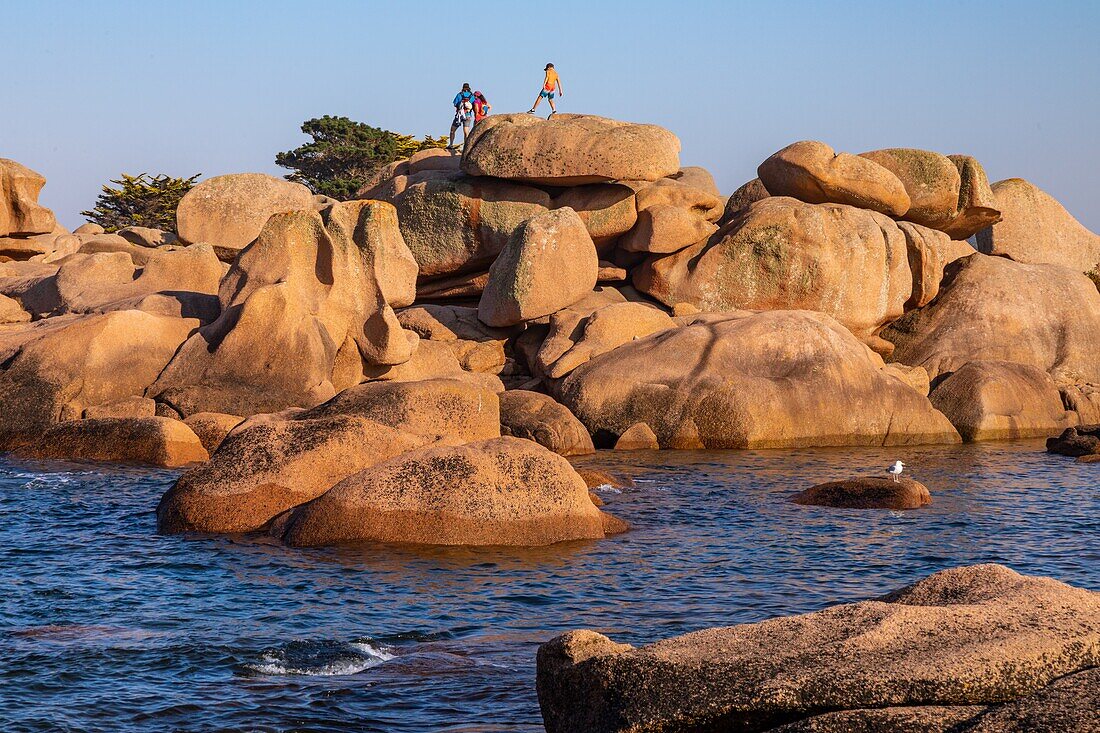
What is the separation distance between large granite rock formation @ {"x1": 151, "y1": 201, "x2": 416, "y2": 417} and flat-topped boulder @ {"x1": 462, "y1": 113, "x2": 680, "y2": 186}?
5.03 metres

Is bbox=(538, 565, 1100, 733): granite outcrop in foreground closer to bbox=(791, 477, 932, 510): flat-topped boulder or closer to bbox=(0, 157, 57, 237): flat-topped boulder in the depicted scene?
bbox=(791, 477, 932, 510): flat-topped boulder

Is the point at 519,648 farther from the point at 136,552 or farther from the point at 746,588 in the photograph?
the point at 136,552

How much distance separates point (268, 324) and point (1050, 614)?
20582 mm

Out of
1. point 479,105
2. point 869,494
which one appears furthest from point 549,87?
point 869,494

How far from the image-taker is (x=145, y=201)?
198 feet

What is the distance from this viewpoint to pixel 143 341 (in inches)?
1014

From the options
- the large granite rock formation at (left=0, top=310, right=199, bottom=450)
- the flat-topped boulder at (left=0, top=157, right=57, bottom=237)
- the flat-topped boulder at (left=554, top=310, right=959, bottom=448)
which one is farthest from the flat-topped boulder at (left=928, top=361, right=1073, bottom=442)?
the flat-topped boulder at (left=0, top=157, right=57, bottom=237)

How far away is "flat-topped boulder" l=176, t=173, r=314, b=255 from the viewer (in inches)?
1399

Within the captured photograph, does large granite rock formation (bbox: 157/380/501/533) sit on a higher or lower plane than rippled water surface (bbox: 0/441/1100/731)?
higher

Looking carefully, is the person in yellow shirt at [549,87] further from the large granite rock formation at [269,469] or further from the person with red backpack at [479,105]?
the large granite rock formation at [269,469]

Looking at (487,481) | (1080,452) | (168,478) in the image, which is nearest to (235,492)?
A: (487,481)

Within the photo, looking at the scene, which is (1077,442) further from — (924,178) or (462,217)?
(462,217)

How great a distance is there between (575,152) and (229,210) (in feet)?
34.7

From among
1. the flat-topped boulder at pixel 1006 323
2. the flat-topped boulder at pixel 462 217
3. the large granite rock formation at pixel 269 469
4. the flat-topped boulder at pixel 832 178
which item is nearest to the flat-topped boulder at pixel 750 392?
Answer: the flat-topped boulder at pixel 1006 323
